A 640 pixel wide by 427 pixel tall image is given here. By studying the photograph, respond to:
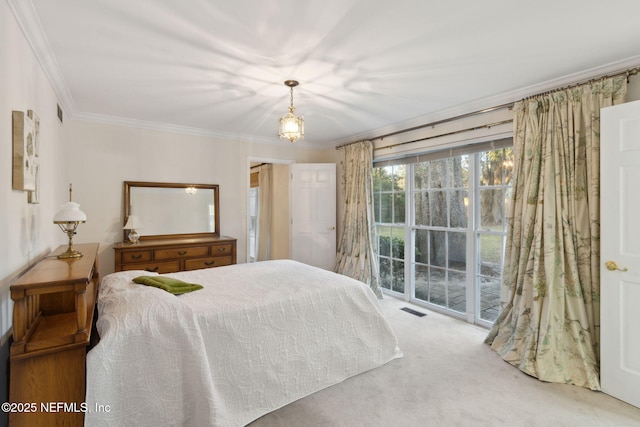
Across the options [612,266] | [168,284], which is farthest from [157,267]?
[612,266]

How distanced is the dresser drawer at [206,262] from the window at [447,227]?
2258mm

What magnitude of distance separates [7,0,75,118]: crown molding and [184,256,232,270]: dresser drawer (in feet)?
6.93

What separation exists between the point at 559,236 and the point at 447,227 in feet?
4.22

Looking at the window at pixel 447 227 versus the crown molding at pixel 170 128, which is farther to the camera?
the crown molding at pixel 170 128

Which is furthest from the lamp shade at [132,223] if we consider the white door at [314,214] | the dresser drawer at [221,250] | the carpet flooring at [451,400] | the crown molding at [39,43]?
the carpet flooring at [451,400]

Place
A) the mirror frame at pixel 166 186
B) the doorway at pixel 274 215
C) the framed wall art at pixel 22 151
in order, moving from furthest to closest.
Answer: the doorway at pixel 274 215 < the mirror frame at pixel 166 186 < the framed wall art at pixel 22 151

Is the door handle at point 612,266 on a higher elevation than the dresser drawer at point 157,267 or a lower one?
higher

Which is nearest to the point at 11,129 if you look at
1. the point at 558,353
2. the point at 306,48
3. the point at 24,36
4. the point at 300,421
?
the point at 24,36

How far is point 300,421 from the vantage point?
1.89 meters

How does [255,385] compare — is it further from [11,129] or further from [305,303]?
[11,129]

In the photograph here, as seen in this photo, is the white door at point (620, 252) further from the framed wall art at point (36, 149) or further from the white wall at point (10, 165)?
the framed wall art at point (36, 149)

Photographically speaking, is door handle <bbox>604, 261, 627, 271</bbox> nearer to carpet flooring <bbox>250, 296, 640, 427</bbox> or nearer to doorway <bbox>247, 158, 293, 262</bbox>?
carpet flooring <bbox>250, 296, 640, 427</bbox>

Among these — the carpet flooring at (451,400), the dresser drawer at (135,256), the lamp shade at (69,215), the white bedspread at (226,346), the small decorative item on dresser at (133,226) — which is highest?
the lamp shade at (69,215)

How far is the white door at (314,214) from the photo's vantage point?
4.80 metres
